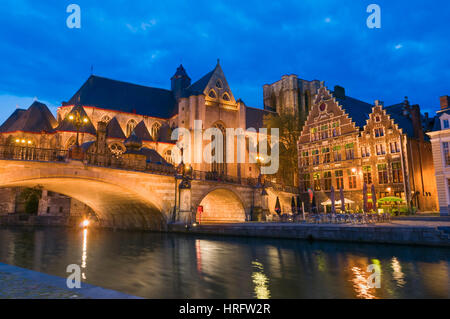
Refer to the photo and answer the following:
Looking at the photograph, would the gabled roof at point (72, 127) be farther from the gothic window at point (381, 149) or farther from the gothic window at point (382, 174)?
the gothic window at point (382, 174)

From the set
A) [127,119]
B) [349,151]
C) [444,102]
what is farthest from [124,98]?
[444,102]

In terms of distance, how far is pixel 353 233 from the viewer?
15.7m

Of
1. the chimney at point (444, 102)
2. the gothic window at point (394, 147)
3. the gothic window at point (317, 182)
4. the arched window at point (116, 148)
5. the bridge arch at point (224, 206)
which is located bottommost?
the bridge arch at point (224, 206)

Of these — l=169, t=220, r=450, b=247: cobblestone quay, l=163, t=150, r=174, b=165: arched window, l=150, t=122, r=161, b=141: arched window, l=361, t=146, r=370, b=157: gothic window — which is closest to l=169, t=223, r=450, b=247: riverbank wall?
l=169, t=220, r=450, b=247: cobblestone quay

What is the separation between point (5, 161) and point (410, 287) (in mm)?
19722

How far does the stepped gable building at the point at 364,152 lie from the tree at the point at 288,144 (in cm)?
317

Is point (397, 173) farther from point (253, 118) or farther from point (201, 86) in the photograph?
point (201, 86)

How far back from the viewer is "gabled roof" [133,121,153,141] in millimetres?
44691

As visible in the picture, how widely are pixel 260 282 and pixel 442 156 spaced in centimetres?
2357

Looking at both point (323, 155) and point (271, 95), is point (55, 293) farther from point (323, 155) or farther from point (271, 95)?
point (271, 95)

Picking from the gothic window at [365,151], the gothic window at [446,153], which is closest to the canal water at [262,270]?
the gothic window at [446,153]

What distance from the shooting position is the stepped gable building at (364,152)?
3014cm

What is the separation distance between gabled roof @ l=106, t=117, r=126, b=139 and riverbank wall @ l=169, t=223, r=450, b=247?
2530 cm
